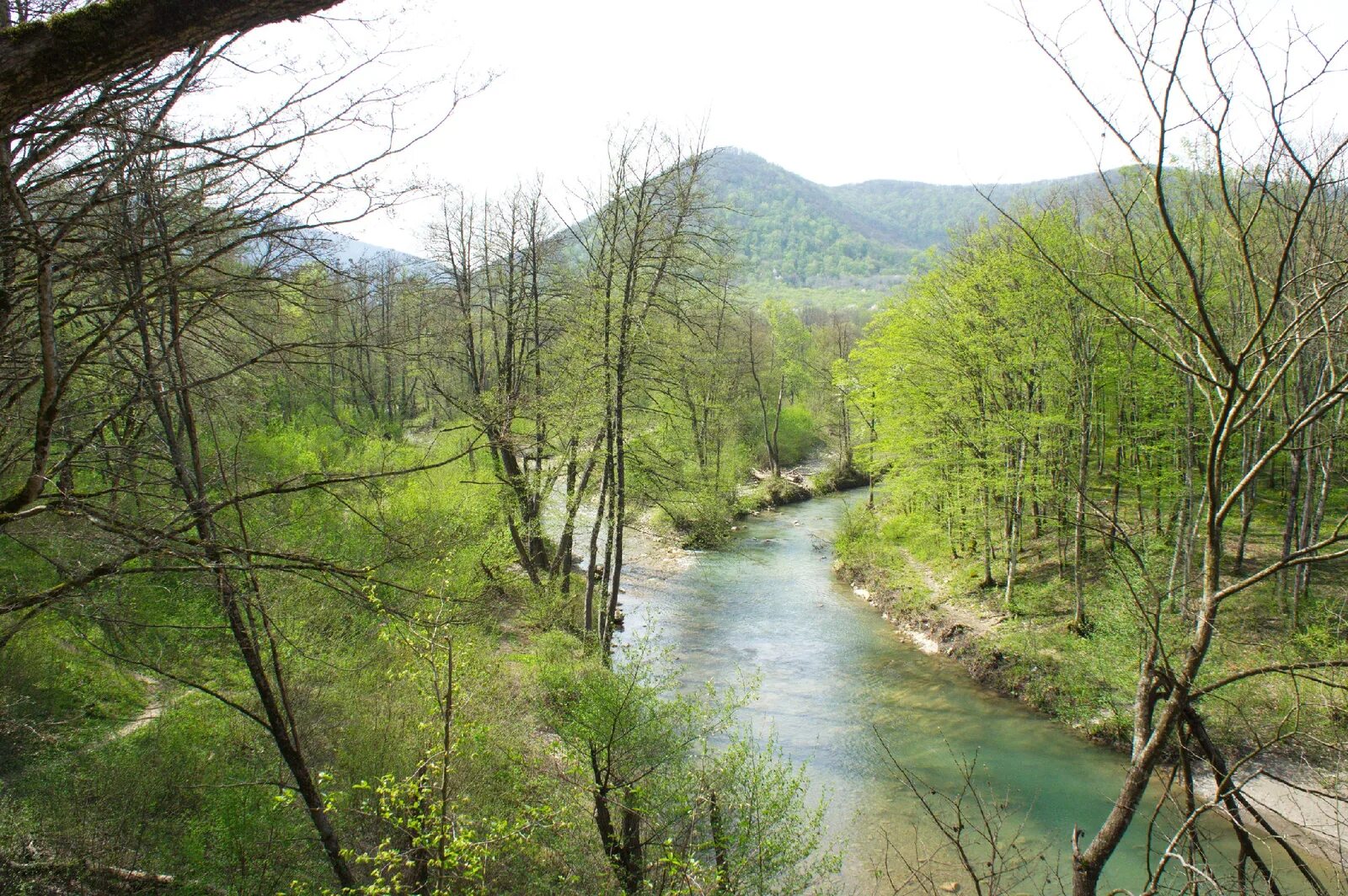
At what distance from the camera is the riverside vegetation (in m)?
3.63

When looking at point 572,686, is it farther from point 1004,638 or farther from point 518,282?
point 518,282

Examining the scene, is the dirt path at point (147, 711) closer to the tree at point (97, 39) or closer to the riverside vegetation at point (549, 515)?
the riverside vegetation at point (549, 515)

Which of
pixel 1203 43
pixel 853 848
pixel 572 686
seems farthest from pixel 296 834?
pixel 1203 43

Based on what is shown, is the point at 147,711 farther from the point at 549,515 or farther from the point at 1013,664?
the point at 1013,664

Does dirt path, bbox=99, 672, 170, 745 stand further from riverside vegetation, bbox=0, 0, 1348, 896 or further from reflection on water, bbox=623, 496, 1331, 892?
reflection on water, bbox=623, 496, 1331, 892

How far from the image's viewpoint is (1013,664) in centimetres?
1551

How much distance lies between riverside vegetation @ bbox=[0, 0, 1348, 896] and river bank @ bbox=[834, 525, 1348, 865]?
0.15 metres

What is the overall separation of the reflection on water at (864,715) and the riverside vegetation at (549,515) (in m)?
0.60

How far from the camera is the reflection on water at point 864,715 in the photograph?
421 inches

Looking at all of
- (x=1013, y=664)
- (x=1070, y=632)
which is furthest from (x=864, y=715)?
(x=1070, y=632)

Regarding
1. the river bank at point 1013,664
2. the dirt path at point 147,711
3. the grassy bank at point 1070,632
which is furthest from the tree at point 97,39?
the river bank at point 1013,664

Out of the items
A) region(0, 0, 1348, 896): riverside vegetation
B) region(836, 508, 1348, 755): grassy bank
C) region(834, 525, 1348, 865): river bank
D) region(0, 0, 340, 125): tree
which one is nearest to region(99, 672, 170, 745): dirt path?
region(0, 0, 1348, 896): riverside vegetation

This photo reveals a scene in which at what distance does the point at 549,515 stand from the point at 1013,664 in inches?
397

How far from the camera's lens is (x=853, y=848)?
10.2 metres
